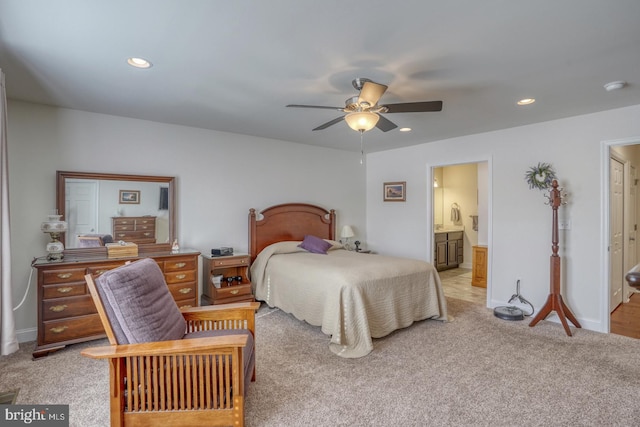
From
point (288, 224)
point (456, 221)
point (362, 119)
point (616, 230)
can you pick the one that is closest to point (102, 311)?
point (362, 119)

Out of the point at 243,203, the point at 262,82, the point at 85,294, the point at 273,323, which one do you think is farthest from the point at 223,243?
the point at 262,82

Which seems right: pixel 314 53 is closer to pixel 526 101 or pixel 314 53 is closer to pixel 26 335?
pixel 526 101

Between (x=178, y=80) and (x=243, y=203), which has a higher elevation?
(x=178, y=80)

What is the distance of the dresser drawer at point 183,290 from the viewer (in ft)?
11.8

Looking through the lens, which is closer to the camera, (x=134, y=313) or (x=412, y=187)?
(x=134, y=313)

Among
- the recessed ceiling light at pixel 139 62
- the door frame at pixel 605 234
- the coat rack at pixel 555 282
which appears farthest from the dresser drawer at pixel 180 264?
the door frame at pixel 605 234

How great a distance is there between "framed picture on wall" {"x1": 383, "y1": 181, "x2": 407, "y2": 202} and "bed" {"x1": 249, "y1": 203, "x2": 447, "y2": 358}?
155 centimetres

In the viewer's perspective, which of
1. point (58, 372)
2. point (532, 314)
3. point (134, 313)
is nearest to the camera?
point (134, 313)

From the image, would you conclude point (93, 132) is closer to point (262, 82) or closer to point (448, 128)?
point (262, 82)

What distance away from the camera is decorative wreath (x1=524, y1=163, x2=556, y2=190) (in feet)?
12.6

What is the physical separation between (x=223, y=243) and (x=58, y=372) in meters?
2.21

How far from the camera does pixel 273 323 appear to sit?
3834 millimetres

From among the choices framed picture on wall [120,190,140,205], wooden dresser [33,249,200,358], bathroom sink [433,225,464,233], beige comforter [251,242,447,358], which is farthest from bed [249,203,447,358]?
bathroom sink [433,225,464,233]

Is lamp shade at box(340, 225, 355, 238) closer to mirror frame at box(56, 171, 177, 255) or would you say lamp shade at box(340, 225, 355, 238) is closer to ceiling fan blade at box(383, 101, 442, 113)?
mirror frame at box(56, 171, 177, 255)
